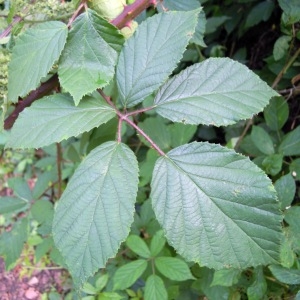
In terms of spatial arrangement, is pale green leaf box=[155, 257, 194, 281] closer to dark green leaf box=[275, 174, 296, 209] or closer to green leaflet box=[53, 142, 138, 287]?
dark green leaf box=[275, 174, 296, 209]

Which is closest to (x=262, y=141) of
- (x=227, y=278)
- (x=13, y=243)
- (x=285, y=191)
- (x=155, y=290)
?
(x=285, y=191)

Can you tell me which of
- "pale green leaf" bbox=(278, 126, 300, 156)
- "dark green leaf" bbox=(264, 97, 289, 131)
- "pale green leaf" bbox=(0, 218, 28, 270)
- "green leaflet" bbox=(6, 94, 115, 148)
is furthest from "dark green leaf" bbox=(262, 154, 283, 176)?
"pale green leaf" bbox=(0, 218, 28, 270)

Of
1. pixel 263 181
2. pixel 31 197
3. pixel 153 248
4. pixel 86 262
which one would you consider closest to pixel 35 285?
pixel 31 197

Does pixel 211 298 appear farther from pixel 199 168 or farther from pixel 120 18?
pixel 120 18

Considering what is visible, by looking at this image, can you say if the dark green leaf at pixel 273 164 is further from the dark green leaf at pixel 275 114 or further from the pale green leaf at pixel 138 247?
the pale green leaf at pixel 138 247

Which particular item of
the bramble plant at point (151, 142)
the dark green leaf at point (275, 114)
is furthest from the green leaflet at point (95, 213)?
the dark green leaf at point (275, 114)

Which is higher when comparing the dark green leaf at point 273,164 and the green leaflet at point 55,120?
the green leaflet at point 55,120
